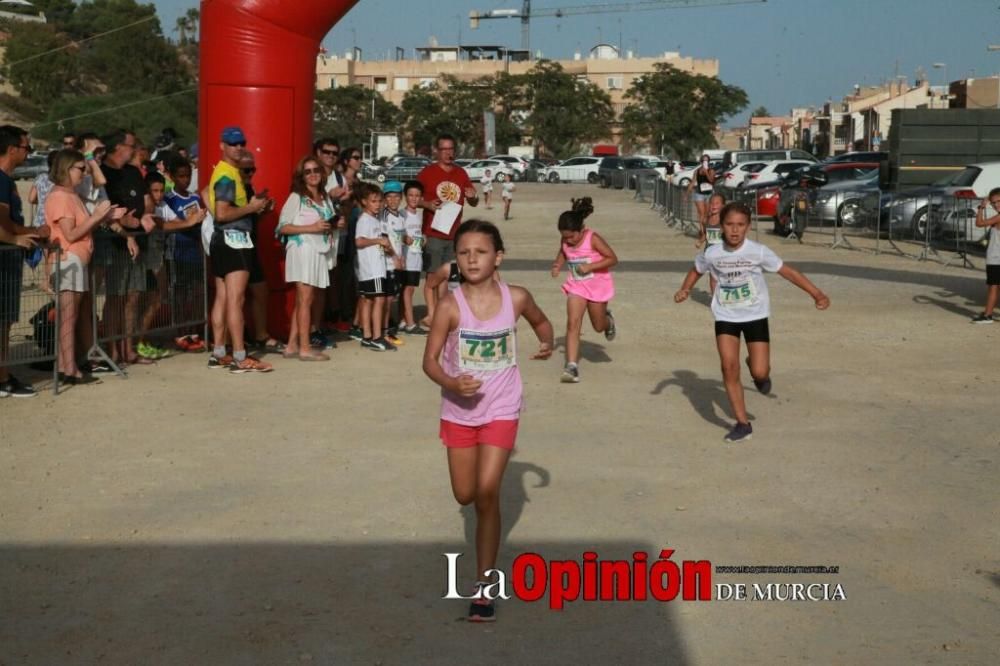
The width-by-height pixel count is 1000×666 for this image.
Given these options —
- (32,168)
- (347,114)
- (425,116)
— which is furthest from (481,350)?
(425,116)

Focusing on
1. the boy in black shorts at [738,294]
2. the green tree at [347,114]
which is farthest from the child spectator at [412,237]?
the green tree at [347,114]

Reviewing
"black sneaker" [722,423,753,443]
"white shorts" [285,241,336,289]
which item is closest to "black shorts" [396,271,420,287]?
"white shorts" [285,241,336,289]

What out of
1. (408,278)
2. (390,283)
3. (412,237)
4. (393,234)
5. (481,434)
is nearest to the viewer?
(481,434)

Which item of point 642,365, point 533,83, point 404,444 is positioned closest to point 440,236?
point 642,365

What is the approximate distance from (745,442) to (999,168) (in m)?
17.4

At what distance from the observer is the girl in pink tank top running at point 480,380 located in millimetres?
5234

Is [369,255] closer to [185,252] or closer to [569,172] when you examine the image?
[185,252]

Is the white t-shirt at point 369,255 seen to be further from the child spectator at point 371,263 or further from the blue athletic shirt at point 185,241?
the blue athletic shirt at point 185,241

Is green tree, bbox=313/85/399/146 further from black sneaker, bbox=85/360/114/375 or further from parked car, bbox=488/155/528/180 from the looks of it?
black sneaker, bbox=85/360/114/375

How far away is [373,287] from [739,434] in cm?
453

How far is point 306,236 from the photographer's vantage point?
11.2 meters

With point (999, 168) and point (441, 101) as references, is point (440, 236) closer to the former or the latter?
point (999, 168)

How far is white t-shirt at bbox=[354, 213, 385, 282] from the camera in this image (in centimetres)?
1194

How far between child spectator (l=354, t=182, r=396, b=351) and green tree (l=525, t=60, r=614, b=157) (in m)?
89.7
